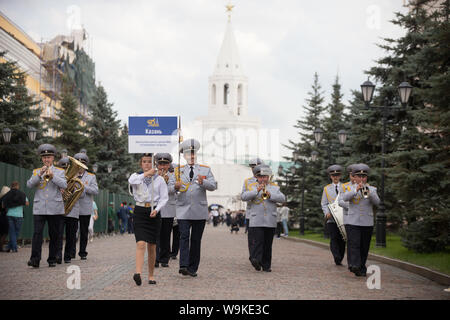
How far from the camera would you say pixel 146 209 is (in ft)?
33.5

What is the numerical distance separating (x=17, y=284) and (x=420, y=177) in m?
9.61

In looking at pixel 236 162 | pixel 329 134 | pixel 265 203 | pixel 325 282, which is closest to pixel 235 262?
pixel 265 203

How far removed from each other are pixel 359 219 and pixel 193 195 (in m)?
2.93

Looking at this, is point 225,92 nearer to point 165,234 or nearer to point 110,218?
point 110,218

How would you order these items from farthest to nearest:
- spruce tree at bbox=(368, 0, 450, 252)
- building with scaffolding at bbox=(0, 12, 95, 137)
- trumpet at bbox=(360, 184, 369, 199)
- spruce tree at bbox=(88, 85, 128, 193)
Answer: spruce tree at bbox=(88, 85, 128, 193), building with scaffolding at bbox=(0, 12, 95, 137), spruce tree at bbox=(368, 0, 450, 252), trumpet at bbox=(360, 184, 369, 199)

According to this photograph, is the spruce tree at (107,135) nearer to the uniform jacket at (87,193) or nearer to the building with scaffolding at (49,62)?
the building with scaffolding at (49,62)

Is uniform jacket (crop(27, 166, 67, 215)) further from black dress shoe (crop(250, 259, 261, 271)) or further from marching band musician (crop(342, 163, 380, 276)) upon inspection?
marching band musician (crop(342, 163, 380, 276))

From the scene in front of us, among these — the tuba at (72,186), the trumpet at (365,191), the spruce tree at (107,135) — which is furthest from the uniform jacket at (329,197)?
the spruce tree at (107,135)

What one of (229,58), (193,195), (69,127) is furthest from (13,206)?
(229,58)

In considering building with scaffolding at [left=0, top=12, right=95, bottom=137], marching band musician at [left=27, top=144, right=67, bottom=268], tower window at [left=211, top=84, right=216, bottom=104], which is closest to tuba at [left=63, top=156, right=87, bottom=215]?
marching band musician at [left=27, top=144, right=67, bottom=268]

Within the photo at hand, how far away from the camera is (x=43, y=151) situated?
12.8 m

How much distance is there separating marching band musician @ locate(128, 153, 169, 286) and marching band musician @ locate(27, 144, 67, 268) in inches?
117

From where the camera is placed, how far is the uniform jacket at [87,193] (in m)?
14.8

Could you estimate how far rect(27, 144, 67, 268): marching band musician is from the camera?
41.9 ft
